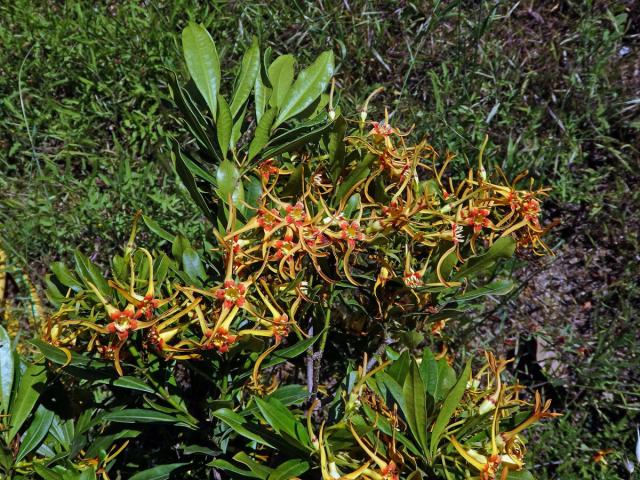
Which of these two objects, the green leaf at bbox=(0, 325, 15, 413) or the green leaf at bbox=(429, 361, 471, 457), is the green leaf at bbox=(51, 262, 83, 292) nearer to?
the green leaf at bbox=(0, 325, 15, 413)

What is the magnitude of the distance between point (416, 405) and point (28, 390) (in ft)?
2.27

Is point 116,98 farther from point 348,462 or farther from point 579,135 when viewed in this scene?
point 348,462

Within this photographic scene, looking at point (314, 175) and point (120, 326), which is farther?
point (314, 175)

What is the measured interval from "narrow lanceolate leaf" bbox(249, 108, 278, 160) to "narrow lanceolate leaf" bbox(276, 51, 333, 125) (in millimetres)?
81

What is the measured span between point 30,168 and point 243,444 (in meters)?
1.59

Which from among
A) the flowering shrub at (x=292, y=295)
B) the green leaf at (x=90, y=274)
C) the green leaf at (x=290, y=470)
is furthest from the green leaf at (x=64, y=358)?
the green leaf at (x=290, y=470)

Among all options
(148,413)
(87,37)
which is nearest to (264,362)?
(148,413)

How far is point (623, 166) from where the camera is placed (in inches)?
108

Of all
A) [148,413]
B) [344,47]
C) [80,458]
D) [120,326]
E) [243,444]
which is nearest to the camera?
[120,326]

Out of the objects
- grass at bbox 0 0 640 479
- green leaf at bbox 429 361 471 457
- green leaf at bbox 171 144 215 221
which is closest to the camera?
green leaf at bbox 429 361 471 457

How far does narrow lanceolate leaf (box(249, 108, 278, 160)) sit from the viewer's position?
108cm

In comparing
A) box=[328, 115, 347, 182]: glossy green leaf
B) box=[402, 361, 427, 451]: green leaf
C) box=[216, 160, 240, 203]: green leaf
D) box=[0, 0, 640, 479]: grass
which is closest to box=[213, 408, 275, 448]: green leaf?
box=[402, 361, 427, 451]: green leaf

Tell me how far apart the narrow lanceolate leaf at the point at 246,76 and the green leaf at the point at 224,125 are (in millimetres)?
56

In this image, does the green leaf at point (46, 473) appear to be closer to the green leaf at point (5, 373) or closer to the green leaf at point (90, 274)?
the green leaf at point (5, 373)
